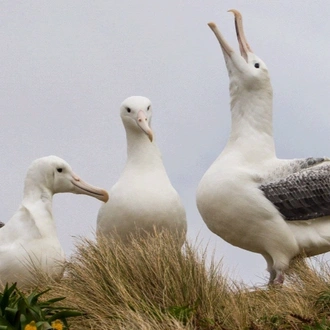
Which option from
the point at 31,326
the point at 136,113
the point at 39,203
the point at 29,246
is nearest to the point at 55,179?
the point at 39,203

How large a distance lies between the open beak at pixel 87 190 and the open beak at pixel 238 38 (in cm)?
241

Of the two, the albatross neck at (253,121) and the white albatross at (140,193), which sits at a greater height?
the albatross neck at (253,121)

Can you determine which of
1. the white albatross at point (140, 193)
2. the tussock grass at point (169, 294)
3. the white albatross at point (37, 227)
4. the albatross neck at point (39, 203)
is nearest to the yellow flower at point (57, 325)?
the tussock grass at point (169, 294)

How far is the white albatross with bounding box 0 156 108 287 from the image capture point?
10828mm

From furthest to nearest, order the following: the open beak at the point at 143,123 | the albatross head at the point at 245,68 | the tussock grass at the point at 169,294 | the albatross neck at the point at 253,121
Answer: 1. the albatross head at the point at 245,68
2. the albatross neck at the point at 253,121
3. the open beak at the point at 143,123
4. the tussock grass at the point at 169,294

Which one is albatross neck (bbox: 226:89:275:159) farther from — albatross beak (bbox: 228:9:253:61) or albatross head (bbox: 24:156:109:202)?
albatross head (bbox: 24:156:109:202)

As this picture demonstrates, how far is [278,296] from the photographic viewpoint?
973cm

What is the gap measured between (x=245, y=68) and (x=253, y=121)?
0.64 m

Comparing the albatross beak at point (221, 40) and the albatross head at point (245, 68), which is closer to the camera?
the albatross head at point (245, 68)

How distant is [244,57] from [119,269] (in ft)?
13.4

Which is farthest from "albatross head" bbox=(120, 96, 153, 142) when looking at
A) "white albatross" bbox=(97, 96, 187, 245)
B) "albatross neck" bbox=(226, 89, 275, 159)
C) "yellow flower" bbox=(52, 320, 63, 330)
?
"yellow flower" bbox=(52, 320, 63, 330)

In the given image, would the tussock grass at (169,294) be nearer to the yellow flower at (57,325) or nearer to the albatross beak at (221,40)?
the yellow flower at (57,325)

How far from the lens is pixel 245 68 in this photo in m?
12.3

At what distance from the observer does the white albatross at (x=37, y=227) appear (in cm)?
1083
